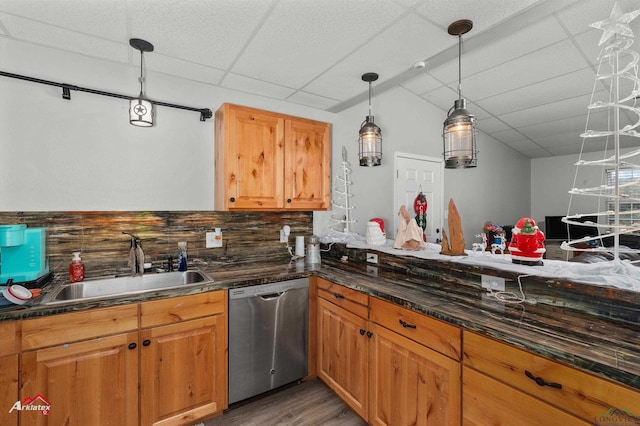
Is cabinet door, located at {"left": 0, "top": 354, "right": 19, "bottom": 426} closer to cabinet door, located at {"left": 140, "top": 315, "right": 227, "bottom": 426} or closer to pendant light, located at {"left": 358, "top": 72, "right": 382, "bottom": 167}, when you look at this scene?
cabinet door, located at {"left": 140, "top": 315, "right": 227, "bottom": 426}

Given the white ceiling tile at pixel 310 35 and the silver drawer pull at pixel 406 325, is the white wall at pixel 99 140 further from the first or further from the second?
the silver drawer pull at pixel 406 325

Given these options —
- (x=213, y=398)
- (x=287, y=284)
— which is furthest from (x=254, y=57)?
(x=213, y=398)

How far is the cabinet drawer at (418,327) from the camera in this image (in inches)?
51.1

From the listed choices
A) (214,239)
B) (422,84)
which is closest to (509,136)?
(422,84)

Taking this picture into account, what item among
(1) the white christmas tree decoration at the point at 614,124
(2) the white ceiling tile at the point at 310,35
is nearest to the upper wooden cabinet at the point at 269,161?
(2) the white ceiling tile at the point at 310,35

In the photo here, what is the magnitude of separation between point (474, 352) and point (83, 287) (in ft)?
7.51

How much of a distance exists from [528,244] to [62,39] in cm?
300

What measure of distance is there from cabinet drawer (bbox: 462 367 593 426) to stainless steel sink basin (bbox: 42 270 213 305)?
154 centimetres

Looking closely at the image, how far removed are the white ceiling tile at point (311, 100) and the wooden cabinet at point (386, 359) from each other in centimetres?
165

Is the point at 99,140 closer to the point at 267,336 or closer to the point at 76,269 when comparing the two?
the point at 76,269

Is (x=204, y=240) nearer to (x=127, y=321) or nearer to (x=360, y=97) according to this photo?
(x=127, y=321)

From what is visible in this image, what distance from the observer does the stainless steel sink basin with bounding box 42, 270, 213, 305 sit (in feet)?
5.98

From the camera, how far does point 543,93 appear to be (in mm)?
3383

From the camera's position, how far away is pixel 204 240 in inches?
95.2
